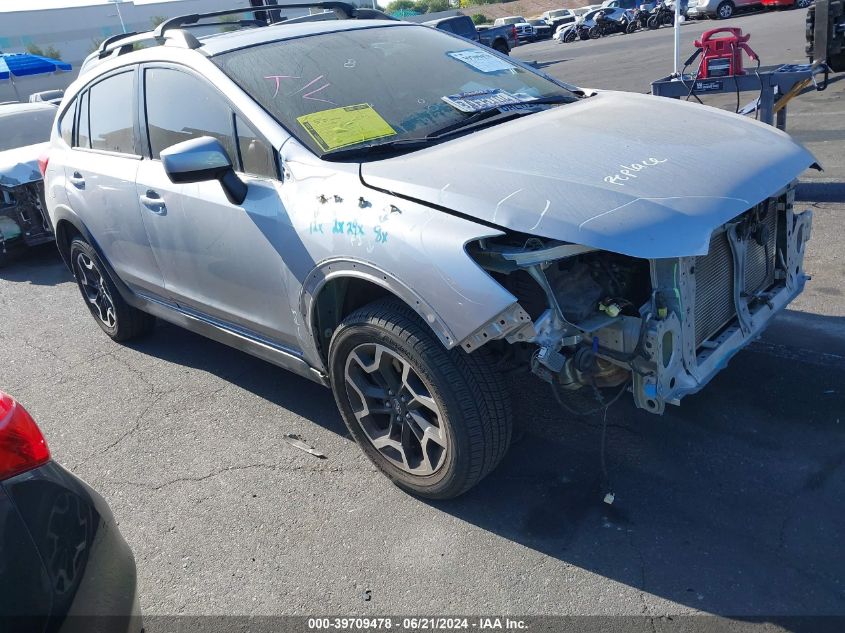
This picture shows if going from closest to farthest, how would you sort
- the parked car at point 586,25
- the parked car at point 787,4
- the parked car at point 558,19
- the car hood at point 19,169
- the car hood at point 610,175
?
the car hood at point 610,175 < the car hood at point 19,169 < the parked car at point 787,4 < the parked car at point 586,25 < the parked car at point 558,19

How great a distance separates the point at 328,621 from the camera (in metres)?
2.74

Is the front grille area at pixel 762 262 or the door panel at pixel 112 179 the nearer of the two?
the front grille area at pixel 762 262

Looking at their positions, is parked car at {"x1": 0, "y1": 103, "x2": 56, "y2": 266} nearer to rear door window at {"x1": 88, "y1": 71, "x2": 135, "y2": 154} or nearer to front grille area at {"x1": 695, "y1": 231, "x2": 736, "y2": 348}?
rear door window at {"x1": 88, "y1": 71, "x2": 135, "y2": 154}

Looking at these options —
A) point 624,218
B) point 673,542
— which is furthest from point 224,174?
point 673,542

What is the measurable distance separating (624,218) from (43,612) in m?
2.08

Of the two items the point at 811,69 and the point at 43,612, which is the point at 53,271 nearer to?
the point at 43,612

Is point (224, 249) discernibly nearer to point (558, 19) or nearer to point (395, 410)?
point (395, 410)

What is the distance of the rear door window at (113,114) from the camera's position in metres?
4.25

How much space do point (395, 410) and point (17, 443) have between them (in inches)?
61.1

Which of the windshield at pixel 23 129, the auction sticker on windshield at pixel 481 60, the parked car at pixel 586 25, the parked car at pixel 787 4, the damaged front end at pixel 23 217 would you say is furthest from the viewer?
the parked car at pixel 586 25

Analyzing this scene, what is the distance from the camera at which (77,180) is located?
186 inches

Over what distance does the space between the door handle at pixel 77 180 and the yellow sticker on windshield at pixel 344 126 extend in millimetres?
2056

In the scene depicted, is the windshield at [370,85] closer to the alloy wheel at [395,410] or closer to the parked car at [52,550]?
the alloy wheel at [395,410]

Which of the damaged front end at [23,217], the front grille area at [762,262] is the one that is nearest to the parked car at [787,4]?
the damaged front end at [23,217]
